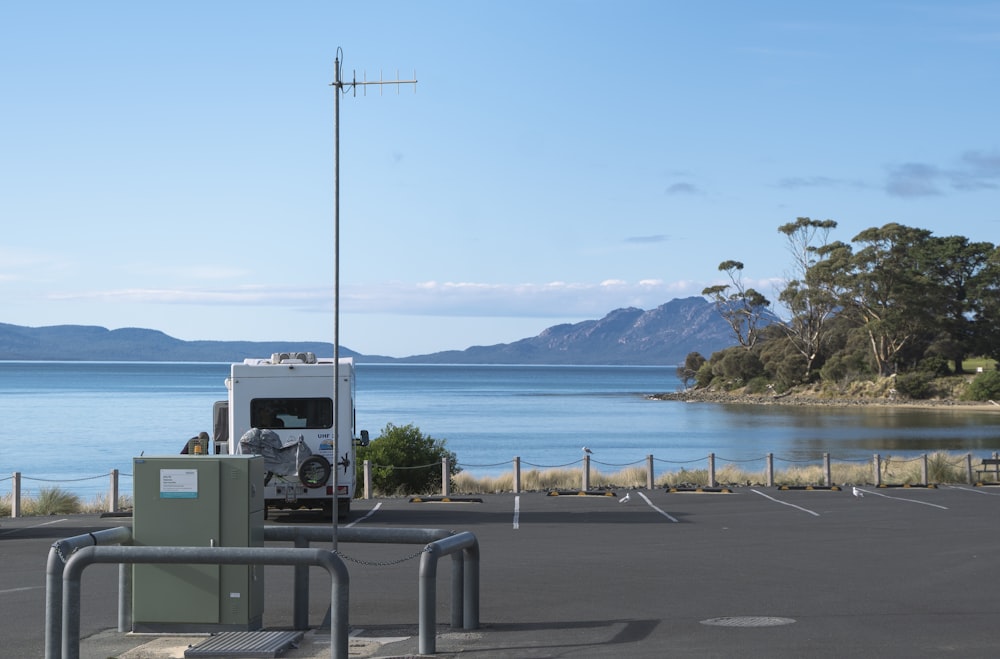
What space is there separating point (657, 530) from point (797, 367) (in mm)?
103257

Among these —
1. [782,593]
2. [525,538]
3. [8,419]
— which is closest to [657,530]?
[525,538]

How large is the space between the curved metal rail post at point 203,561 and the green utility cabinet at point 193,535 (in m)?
1.11

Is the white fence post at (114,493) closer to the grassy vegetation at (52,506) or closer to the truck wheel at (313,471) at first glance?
the grassy vegetation at (52,506)

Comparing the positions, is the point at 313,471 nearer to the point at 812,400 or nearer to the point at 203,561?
the point at 203,561

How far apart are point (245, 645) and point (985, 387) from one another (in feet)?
320

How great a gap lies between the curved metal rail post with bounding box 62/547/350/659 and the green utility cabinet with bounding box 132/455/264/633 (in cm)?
111

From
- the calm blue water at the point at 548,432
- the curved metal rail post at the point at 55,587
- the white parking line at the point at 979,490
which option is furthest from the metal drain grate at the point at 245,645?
the calm blue water at the point at 548,432

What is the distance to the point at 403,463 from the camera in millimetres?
30062

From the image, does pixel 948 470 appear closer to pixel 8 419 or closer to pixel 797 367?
pixel 8 419

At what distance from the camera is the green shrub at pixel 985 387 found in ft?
321

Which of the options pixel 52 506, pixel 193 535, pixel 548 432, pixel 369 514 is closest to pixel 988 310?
pixel 548 432

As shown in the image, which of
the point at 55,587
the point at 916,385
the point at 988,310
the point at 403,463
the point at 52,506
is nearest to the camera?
the point at 55,587

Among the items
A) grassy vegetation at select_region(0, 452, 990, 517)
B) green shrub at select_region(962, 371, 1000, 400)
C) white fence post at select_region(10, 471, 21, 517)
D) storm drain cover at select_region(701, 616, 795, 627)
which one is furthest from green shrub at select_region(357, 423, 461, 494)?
green shrub at select_region(962, 371, 1000, 400)

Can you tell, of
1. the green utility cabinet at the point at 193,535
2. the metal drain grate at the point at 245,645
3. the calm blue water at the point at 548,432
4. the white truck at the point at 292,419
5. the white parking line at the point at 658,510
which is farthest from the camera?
the calm blue water at the point at 548,432
